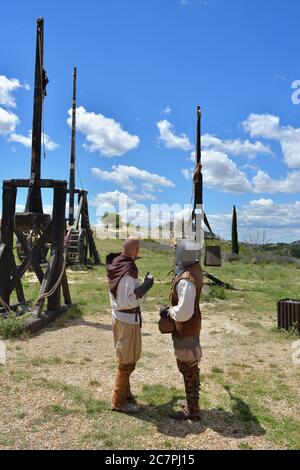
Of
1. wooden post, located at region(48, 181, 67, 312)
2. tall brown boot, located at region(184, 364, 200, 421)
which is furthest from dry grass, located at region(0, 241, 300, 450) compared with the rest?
wooden post, located at region(48, 181, 67, 312)

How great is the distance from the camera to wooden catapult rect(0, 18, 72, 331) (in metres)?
8.77

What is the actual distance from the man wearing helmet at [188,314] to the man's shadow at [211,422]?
5.2 inches

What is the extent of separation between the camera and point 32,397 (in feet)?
16.4

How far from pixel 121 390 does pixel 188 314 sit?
123 centimetres

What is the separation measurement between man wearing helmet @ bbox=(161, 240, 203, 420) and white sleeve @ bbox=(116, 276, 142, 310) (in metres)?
0.33

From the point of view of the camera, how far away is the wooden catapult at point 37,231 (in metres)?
8.77

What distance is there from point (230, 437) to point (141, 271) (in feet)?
47.0

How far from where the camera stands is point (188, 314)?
4.20m

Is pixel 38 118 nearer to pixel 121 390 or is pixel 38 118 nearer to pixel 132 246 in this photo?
pixel 132 246

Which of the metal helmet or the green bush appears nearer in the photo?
the metal helmet

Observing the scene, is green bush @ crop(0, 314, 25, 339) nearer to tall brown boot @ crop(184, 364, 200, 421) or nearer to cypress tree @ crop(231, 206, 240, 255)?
tall brown boot @ crop(184, 364, 200, 421)

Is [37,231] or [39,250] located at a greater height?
[37,231]

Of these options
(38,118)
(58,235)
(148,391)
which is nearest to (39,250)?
(58,235)

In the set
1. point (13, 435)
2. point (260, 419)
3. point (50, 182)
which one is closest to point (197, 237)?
point (50, 182)
